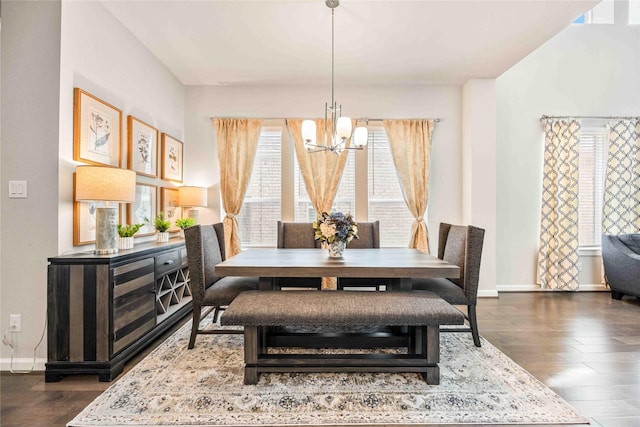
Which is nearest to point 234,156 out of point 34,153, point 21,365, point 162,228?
point 162,228

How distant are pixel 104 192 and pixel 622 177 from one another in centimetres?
591

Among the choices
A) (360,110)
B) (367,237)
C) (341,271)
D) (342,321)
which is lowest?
(342,321)

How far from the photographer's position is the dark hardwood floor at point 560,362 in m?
1.85

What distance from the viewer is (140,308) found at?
2.55 meters

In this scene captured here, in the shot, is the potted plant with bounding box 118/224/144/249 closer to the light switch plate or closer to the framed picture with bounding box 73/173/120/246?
the framed picture with bounding box 73/173/120/246

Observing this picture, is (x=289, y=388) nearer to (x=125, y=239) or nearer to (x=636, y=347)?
(x=125, y=239)

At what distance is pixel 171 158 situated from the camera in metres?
4.03

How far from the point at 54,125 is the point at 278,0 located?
6.16 feet

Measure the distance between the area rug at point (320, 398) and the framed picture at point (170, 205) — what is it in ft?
6.09

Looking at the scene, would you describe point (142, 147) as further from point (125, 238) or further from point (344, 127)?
point (344, 127)

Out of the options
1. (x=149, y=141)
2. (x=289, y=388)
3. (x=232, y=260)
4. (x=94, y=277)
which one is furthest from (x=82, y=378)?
(x=149, y=141)

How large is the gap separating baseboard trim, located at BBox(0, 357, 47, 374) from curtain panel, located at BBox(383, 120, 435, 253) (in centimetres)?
381

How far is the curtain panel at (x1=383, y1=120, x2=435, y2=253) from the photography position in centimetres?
438

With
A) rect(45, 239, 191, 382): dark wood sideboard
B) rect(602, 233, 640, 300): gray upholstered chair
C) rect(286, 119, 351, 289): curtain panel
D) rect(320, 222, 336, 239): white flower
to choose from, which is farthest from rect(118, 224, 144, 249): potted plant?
rect(602, 233, 640, 300): gray upholstered chair
